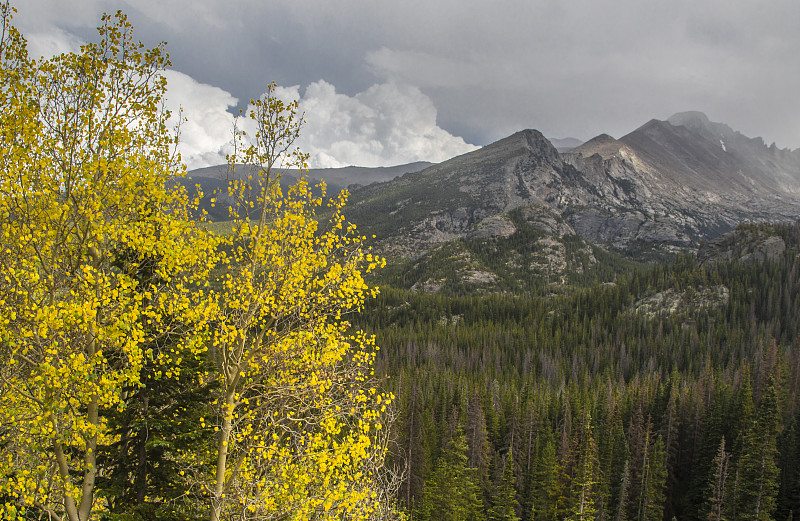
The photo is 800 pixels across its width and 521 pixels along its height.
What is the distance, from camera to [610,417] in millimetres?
59594

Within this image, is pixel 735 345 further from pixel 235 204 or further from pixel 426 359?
pixel 235 204

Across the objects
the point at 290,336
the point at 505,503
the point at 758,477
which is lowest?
the point at 505,503

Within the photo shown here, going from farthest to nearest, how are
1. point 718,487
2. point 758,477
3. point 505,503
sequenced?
point 718,487 < point 758,477 < point 505,503


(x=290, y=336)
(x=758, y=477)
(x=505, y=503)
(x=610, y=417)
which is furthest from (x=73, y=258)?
(x=610, y=417)

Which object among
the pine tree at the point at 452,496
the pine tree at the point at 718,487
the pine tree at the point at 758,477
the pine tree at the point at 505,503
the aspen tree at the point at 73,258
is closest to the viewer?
the aspen tree at the point at 73,258

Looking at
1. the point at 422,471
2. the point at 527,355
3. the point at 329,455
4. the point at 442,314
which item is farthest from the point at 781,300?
the point at 329,455

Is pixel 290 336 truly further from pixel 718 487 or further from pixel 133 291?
pixel 718 487

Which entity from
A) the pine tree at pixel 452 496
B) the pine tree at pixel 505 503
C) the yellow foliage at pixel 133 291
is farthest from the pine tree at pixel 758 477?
the yellow foliage at pixel 133 291

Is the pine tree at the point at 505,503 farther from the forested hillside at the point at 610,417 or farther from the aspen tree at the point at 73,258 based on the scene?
the aspen tree at the point at 73,258

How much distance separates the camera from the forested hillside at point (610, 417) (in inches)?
1634

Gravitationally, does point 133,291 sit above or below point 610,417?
above

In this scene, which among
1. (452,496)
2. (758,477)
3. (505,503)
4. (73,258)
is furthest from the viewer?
(758,477)

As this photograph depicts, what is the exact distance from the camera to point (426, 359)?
131 metres

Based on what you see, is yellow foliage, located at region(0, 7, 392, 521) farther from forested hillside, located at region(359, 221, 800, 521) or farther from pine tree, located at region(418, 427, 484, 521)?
pine tree, located at region(418, 427, 484, 521)
